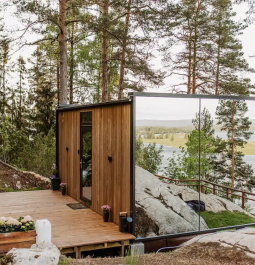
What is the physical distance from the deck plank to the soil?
674mm

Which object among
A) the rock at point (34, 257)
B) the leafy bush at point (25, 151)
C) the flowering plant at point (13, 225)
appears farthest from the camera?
the leafy bush at point (25, 151)

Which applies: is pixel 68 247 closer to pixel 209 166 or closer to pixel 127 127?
pixel 127 127

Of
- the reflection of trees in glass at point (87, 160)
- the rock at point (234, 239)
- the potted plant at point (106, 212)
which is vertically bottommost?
the rock at point (234, 239)

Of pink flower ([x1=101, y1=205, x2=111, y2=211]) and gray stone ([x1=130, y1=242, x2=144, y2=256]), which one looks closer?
gray stone ([x1=130, y1=242, x2=144, y2=256])

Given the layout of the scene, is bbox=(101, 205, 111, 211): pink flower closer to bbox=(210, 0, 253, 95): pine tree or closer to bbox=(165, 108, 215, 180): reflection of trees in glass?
bbox=(165, 108, 215, 180): reflection of trees in glass

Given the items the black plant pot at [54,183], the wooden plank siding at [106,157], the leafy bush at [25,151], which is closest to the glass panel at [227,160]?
the wooden plank siding at [106,157]

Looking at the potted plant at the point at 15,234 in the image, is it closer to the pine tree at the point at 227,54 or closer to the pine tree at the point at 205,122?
the pine tree at the point at 205,122

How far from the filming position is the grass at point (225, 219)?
6.29 meters

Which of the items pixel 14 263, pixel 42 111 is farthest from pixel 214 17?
pixel 14 263

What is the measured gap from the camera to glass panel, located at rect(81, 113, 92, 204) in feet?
25.1

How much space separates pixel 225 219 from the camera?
256 inches

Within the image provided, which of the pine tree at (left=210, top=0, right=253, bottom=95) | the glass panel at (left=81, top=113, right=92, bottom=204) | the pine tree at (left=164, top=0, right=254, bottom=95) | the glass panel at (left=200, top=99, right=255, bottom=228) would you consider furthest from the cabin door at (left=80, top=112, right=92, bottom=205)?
the pine tree at (left=210, top=0, right=253, bottom=95)

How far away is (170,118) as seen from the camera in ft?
19.7

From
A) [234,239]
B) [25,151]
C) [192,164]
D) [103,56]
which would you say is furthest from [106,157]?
[103,56]
